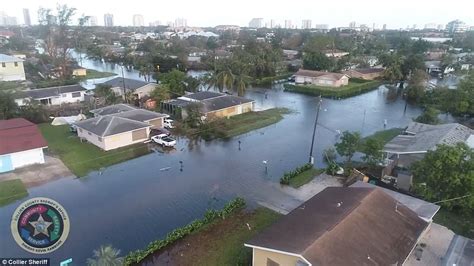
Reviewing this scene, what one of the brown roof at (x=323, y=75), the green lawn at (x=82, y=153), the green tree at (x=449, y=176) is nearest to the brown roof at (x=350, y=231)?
the green tree at (x=449, y=176)

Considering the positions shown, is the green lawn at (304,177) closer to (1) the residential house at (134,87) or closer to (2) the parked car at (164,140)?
(2) the parked car at (164,140)

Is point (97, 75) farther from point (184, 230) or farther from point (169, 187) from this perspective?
point (184, 230)

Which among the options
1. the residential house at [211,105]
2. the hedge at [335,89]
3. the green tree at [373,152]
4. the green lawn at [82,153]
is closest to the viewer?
the green tree at [373,152]

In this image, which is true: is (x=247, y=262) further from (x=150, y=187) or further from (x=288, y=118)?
(x=288, y=118)

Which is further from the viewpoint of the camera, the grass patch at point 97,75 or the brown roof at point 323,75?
the grass patch at point 97,75

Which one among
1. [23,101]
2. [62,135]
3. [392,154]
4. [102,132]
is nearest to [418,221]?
[392,154]

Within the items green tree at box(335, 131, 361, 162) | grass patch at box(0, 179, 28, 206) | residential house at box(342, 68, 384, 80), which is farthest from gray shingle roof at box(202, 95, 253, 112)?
residential house at box(342, 68, 384, 80)

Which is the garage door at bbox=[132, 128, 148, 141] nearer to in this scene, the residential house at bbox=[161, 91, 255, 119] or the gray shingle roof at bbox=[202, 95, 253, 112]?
the residential house at bbox=[161, 91, 255, 119]

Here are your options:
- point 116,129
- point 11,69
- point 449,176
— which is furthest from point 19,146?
point 11,69
